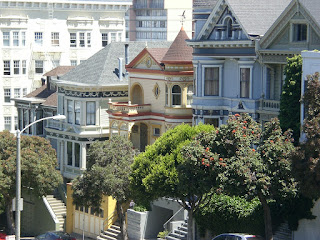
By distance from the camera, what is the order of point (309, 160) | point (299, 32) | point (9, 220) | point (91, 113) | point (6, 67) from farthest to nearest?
point (6, 67)
point (91, 113)
point (9, 220)
point (299, 32)
point (309, 160)

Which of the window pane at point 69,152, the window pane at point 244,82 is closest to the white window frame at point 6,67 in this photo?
the window pane at point 69,152

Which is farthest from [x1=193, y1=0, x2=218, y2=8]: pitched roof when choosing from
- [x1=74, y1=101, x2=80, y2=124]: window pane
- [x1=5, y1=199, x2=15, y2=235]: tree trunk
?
[x1=5, y1=199, x2=15, y2=235]: tree trunk

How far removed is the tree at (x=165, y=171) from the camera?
49.1 meters

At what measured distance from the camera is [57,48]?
281ft

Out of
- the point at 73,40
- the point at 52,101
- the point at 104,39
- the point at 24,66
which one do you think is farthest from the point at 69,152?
the point at 104,39

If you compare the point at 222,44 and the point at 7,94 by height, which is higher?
the point at 222,44

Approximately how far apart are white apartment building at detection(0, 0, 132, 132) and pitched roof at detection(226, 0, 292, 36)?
102 ft

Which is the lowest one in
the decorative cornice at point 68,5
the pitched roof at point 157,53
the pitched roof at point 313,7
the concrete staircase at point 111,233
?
the concrete staircase at point 111,233

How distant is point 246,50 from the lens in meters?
55.0

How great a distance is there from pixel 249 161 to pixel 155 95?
19770 millimetres

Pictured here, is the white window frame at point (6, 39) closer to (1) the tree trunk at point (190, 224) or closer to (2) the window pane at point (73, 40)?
(2) the window pane at point (73, 40)

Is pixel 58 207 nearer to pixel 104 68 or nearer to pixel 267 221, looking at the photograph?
pixel 104 68

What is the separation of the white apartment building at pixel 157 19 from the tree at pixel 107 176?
106733 mm

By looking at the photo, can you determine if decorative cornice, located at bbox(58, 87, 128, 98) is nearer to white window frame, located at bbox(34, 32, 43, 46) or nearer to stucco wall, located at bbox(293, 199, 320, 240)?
white window frame, located at bbox(34, 32, 43, 46)
